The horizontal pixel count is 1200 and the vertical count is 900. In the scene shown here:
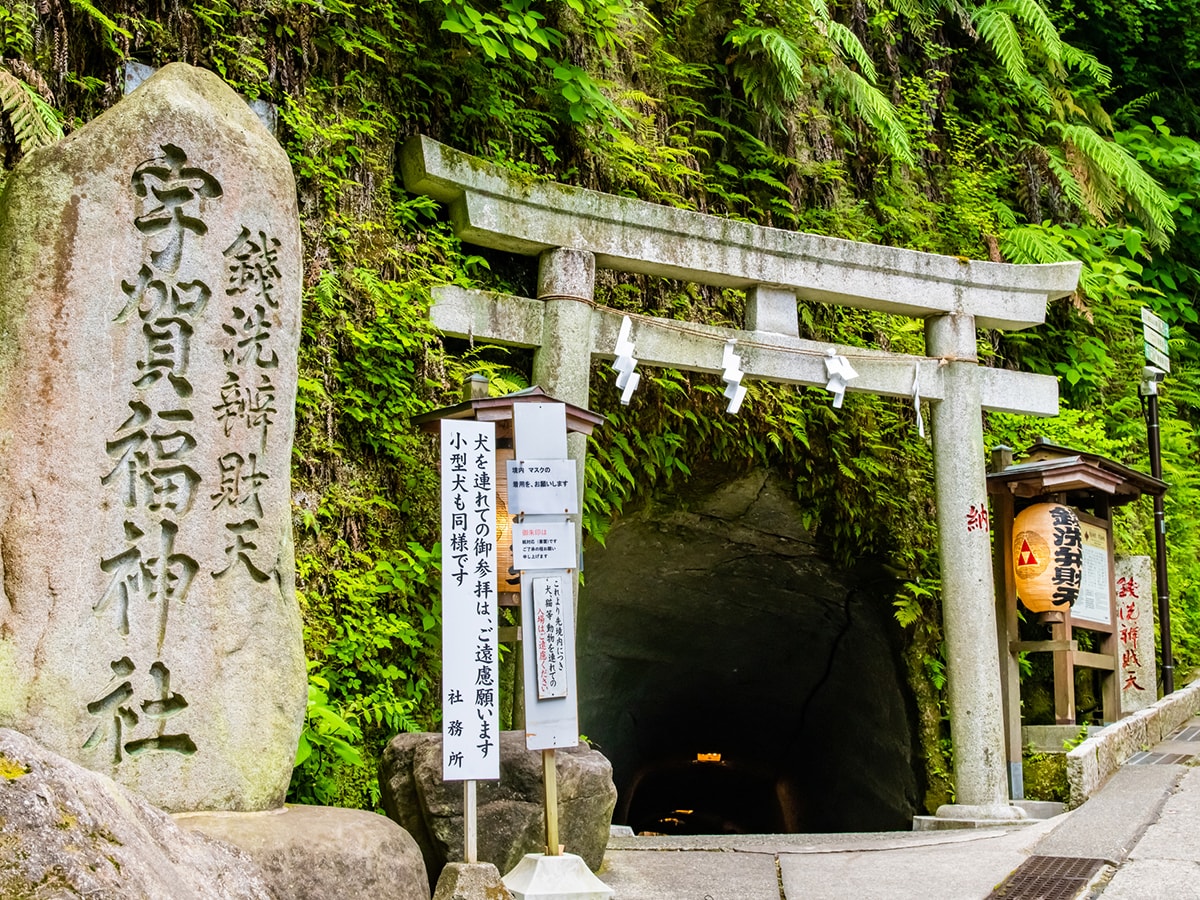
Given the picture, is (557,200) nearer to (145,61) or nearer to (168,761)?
(145,61)

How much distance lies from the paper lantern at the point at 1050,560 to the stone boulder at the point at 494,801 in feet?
16.2

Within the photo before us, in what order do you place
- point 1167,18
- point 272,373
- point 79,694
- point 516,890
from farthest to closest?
point 1167,18 < point 516,890 < point 272,373 < point 79,694

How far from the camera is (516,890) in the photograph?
5.10 metres

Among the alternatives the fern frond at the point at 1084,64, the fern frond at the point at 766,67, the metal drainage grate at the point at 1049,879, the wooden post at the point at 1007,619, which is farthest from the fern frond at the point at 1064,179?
the metal drainage grate at the point at 1049,879

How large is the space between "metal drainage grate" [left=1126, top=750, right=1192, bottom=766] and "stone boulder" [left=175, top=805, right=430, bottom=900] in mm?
7005

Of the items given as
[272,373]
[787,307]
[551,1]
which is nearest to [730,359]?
[787,307]

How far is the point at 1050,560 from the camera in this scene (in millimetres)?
9383

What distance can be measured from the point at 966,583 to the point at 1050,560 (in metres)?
1.00

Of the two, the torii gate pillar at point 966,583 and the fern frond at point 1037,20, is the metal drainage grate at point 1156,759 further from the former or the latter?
the fern frond at point 1037,20

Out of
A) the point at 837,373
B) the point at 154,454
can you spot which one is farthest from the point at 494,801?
the point at 837,373

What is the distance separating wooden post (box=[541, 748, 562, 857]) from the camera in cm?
522

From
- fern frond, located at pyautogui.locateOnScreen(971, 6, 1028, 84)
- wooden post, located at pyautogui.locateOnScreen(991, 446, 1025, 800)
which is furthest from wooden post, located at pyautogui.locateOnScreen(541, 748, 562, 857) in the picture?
fern frond, located at pyautogui.locateOnScreen(971, 6, 1028, 84)

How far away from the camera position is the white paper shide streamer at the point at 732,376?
7.96 m

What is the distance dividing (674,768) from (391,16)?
12669mm
